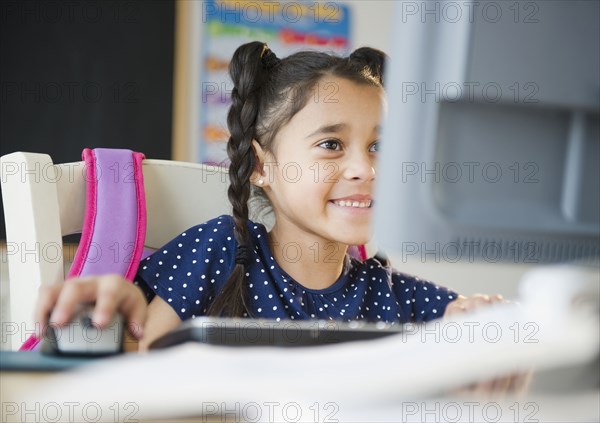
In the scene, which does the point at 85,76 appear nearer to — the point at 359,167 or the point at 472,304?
the point at 359,167

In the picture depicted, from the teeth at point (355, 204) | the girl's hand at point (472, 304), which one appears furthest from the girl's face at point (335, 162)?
the girl's hand at point (472, 304)

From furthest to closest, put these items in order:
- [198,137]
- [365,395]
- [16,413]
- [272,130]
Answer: [198,137], [272,130], [16,413], [365,395]

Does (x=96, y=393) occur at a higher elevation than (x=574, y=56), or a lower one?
lower

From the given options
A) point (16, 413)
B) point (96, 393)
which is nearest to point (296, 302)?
point (16, 413)

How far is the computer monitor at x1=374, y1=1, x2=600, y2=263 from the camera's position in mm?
456

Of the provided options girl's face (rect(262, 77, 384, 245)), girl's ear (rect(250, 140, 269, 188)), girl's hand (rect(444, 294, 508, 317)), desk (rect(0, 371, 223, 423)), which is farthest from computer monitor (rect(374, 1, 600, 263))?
girl's ear (rect(250, 140, 269, 188))

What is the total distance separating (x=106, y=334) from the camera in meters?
0.63

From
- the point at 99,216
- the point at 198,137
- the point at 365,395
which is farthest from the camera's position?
the point at 198,137

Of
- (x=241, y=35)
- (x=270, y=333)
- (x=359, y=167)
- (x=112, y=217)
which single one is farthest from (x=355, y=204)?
(x=241, y=35)

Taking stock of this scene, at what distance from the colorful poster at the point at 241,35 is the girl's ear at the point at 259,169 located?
192cm

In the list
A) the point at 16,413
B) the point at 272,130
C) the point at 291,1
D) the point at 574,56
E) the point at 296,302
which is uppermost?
the point at 291,1

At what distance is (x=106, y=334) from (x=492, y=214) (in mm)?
319

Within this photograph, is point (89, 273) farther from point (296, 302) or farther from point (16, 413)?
point (16, 413)

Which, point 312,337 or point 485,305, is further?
point 485,305
